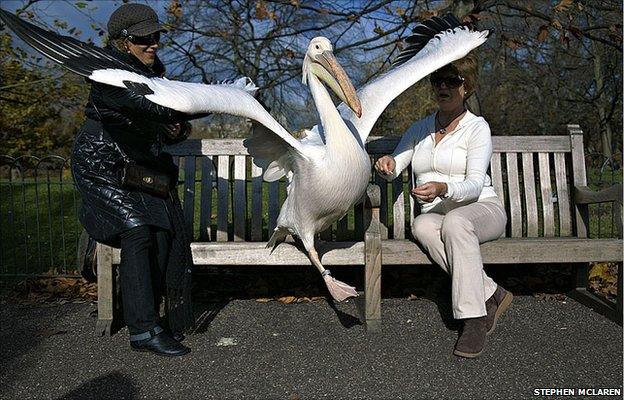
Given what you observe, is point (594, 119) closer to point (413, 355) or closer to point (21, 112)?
point (21, 112)

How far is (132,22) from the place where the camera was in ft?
11.3

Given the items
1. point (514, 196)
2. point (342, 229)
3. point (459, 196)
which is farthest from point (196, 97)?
point (514, 196)

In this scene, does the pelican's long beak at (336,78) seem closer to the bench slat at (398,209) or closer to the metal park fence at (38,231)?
the bench slat at (398,209)

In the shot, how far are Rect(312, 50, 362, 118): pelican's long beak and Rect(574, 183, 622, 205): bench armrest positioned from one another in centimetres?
202

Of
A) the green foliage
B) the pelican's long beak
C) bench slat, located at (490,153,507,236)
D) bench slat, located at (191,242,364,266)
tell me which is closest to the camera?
the pelican's long beak

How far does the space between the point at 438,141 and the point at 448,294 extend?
1.38 metres

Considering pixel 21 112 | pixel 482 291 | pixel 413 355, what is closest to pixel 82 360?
pixel 413 355

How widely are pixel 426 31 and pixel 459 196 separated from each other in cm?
183

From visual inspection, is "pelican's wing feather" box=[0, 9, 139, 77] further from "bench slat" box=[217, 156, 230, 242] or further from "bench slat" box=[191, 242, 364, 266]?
"bench slat" box=[217, 156, 230, 242]

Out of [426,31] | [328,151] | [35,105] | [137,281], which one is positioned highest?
[35,105]

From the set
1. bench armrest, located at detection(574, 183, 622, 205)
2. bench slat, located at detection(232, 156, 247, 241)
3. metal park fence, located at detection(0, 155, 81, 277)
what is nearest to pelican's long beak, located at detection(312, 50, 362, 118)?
bench slat, located at detection(232, 156, 247, 241)

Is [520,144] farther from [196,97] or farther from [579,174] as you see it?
[196,97]

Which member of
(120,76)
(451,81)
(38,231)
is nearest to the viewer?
(120,76)

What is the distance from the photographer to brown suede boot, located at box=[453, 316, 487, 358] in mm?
3451
